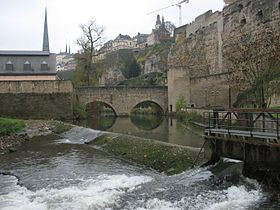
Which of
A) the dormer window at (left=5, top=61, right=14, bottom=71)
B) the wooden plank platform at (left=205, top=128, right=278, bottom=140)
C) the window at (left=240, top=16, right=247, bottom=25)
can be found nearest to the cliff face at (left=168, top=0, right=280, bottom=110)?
the window at (left=240, top=16, right=247, bottom=25)

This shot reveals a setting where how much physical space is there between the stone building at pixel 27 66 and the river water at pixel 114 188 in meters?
31.7

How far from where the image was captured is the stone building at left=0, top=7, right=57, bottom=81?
4494 centimetres

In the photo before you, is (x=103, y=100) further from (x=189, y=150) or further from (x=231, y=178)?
(x=231, y=178)

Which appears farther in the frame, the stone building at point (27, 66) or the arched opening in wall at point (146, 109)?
the arched opening in wall at point (146, 109)

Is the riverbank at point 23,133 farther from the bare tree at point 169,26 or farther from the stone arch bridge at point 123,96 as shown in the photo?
the bare tree at point 169,26

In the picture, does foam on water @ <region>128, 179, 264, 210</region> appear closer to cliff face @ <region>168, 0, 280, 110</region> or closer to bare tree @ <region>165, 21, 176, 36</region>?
cliff face @ <region>168, 0, 280, 110</region>

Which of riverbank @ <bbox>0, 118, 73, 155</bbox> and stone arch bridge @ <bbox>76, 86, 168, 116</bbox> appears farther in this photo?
stone arch bridge @ <bbox>76, 86, 168, 116</bbox>

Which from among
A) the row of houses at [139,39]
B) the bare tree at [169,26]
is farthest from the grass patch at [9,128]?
the bare tree at [169,26]

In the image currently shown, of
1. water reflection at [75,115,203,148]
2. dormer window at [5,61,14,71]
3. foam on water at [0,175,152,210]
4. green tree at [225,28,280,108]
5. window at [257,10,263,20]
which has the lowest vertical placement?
foam on water at [0,175,152,210]

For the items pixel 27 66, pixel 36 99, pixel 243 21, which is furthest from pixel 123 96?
pixel 243 21

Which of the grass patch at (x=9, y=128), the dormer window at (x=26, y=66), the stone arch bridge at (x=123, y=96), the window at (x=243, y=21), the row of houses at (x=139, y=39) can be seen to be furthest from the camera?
the row of houses at (x=139, y=39)

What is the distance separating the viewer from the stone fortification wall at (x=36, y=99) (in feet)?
123

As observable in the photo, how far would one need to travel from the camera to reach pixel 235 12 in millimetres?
50031

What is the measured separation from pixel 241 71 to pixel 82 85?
27.6 metres
